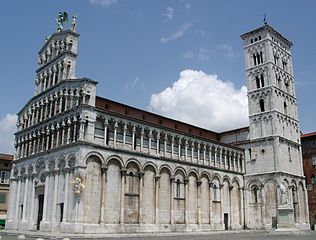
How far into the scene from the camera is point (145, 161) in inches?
1506

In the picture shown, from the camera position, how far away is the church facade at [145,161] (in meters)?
33.9

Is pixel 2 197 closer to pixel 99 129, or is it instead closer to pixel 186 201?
pixel 99 129

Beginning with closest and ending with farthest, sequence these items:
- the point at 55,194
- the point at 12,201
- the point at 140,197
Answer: the point at 55,194
the point at 140,197
the point at 12,201

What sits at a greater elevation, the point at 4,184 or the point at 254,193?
the point at 4,184

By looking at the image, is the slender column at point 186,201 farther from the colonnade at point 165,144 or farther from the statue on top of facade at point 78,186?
the statue on top of facade at point 78,186

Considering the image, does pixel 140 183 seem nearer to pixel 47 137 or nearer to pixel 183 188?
pixel 183 188

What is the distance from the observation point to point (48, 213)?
35562 millimetres

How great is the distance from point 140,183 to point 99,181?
4.98m

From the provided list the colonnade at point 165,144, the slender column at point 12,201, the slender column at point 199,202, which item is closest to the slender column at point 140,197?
the colonnade at point 165,144

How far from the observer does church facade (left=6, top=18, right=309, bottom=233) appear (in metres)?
33.9

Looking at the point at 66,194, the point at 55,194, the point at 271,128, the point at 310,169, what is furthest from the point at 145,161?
the point at 310,169

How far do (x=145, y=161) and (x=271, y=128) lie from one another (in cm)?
2189

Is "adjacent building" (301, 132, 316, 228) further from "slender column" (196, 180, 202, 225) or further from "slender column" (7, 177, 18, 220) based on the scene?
"slender column" (7, 177, 18, 220)

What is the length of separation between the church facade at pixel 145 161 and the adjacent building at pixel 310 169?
536cm
